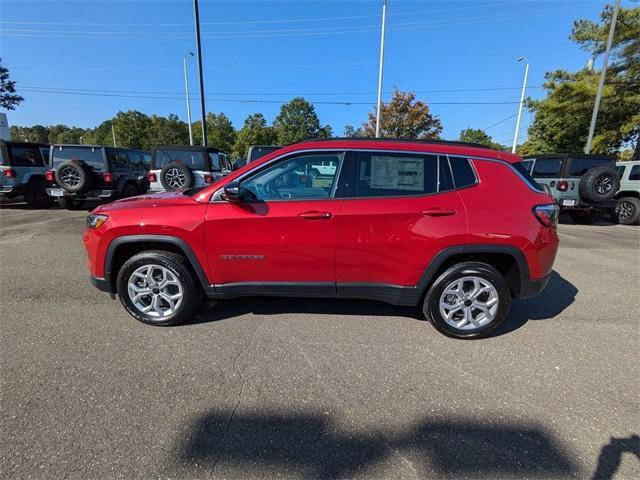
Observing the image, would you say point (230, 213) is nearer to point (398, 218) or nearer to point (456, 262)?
point (398, 218)

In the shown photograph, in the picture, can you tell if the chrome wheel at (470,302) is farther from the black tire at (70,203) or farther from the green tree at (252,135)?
the green tree at (252,135)

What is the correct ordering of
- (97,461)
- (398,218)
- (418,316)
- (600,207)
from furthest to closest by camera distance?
(600,207), (418,316), (398,218), (97,461)

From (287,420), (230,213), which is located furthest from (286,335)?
(230,213)

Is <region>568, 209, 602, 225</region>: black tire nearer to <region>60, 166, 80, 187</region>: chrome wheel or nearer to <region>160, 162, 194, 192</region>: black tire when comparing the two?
<region>160, 162, 194, 192</region>: black tire

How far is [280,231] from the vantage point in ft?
9.94

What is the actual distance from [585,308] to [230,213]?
424cm

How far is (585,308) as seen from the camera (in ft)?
12.9

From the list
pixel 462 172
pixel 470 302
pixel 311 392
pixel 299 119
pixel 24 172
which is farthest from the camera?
pixel 299 119

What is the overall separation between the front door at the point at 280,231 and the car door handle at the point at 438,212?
79cm

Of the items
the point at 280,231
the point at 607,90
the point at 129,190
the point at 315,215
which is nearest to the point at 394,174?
the point at 315,215

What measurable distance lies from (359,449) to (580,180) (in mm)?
10580

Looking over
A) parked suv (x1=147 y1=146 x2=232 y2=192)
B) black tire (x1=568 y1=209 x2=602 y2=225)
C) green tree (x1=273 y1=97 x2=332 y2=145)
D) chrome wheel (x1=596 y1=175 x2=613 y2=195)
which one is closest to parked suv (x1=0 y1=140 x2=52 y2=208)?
parked suv (x1=147 y1=146 x2=232 y2=192)

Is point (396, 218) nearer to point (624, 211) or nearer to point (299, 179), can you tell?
point (299, 179)

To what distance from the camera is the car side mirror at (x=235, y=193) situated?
2930 mm
